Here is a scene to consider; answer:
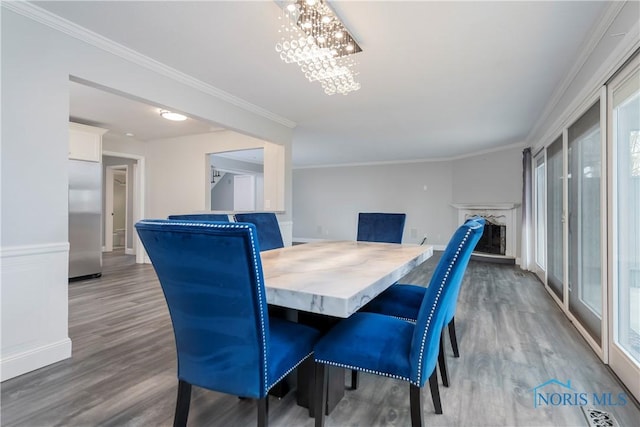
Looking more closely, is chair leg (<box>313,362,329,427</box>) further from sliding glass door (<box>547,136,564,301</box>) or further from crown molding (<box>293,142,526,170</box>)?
crown molding (<box>293,142,526,170</box>)

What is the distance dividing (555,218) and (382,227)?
2.18m

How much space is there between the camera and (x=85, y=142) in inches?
174

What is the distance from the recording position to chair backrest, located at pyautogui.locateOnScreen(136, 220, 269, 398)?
97 cm

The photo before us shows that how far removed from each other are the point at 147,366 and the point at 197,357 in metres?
1.13

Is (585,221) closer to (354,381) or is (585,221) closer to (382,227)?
(382,227)

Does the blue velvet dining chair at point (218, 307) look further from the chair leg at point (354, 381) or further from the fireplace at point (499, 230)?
the fireplace at point (499, 230)

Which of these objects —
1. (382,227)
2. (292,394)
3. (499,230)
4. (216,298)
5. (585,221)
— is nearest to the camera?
(216,298)

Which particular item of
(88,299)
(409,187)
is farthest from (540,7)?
(409,187)

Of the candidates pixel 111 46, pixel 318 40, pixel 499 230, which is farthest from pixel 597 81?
pixel 499 230

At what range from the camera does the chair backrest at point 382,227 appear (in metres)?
3.34

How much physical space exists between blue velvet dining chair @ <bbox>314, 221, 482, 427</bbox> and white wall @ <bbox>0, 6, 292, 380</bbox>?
1901 mm

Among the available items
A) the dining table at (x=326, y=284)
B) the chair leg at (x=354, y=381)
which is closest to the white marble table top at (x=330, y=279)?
the dining table at (x=326, y=284)

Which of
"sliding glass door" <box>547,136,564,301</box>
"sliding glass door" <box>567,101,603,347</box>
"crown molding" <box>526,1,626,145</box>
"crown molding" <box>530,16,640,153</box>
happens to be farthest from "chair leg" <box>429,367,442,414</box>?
"sliding glass door" <box>547,136,564,301</box>

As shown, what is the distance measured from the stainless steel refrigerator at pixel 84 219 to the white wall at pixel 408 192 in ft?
18.8
